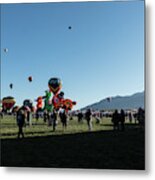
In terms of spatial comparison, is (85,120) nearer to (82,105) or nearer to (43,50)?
(82,105)

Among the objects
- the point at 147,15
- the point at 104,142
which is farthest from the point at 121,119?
the point at 147,15

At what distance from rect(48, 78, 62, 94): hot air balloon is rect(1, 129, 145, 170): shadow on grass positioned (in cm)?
46

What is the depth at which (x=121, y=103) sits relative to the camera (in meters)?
5.07

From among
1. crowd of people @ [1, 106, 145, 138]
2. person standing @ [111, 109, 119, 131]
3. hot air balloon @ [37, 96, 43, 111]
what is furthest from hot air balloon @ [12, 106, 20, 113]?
person standing @ [111, 109, 119, 131]

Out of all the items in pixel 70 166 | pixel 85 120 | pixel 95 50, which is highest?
pixel 95 50

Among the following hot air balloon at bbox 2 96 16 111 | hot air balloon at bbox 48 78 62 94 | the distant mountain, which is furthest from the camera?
hot air balloon at bbox 2 96 16 111

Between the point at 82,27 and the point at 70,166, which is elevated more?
the point at 82,27

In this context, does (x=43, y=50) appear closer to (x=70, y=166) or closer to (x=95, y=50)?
(x=95, y=50)

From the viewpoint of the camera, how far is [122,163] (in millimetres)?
5035

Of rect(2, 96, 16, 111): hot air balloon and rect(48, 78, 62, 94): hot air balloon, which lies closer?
rect(48, 78, 62, 94): hot air balloon

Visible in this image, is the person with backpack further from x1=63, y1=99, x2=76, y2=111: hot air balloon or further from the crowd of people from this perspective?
x1=63, y1=99, x2=76, y2=111: hot air balloon

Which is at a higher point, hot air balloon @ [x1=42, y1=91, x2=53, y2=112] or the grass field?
hot air balloon @ [x1=42, y1=91, x2=53, y2=112]

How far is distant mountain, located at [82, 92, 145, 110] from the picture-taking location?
16.3ft

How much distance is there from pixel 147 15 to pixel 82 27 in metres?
0.61
